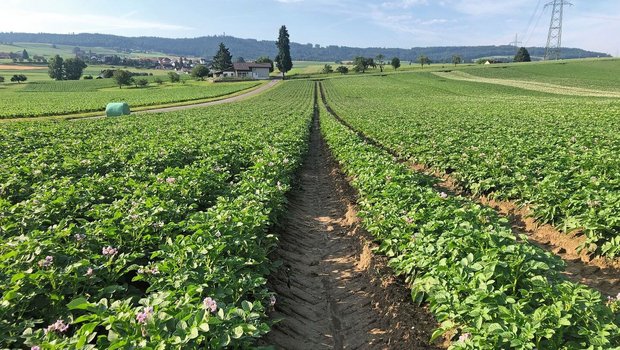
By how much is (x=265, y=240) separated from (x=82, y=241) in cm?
275

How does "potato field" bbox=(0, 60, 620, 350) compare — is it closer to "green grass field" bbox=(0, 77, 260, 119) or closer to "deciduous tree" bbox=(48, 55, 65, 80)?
→ "green grass field" bbox=(0, 77, 260, 119)

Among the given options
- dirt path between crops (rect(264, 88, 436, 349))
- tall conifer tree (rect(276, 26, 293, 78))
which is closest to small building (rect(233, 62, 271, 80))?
tall conifer tree (rect(276, 26, 293, 78))

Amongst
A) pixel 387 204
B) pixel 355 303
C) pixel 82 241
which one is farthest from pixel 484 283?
pixel 82 241

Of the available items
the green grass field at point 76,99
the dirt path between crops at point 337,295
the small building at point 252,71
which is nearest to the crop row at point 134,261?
the dirt path between crops at point 337,295

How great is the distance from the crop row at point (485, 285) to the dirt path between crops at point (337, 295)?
0.38 m

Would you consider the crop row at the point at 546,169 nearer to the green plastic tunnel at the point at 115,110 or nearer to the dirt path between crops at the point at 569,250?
the dirt path between crops at the point at 569,250

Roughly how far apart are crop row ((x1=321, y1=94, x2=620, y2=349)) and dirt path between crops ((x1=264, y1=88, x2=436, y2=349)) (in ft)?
1.25

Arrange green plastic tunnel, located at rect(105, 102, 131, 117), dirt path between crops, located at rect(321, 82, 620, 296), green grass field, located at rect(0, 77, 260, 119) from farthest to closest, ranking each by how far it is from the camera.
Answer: green grass field, located at rect(0, 77, 260, 119) < green plastic tunnel, located at rect(105, 102, 131, 117) < dirt path between crops, located at rect(321, 82, 620, 296)

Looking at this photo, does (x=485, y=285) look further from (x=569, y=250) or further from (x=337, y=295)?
(x=569, y=250)

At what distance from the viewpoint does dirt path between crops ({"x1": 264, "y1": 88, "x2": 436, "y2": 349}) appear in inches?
203

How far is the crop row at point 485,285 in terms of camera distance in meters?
3.53

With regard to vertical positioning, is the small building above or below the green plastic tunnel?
above

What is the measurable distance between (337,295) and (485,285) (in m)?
2.97

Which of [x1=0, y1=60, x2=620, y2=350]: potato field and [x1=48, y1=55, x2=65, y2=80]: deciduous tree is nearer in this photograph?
[x1=0, y1=60, x2=620, y2=350]: potato field
